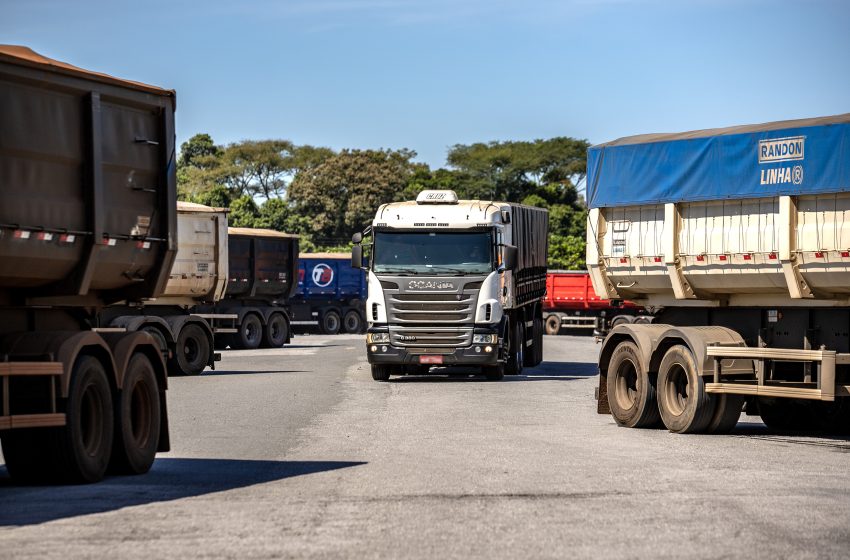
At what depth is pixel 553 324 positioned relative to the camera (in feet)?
210

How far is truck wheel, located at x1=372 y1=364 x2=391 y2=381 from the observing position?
93.5 ft

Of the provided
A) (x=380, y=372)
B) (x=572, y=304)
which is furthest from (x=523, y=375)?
(x=572, y=304)

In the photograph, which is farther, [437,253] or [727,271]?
[437,253]

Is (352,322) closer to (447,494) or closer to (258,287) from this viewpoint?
(258,287)

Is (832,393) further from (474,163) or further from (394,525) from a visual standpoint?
(474,163)

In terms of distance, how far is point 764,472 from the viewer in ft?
43.4

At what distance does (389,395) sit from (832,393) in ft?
31.9

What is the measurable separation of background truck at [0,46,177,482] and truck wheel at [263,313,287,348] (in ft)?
104

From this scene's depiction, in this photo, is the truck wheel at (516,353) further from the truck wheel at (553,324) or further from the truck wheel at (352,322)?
the truck wheel at (352,322)

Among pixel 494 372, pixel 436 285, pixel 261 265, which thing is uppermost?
pixel 261 265

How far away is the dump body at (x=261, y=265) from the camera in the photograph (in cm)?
4488

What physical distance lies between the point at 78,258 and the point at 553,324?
52009 millimetres

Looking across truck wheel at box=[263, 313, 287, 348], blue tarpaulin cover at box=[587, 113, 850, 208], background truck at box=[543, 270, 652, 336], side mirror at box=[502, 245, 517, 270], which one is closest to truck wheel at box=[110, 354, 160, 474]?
blue tarpaulin cover at box=[587, 113, 850, 208]

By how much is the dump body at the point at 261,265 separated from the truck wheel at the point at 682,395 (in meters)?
27.6
